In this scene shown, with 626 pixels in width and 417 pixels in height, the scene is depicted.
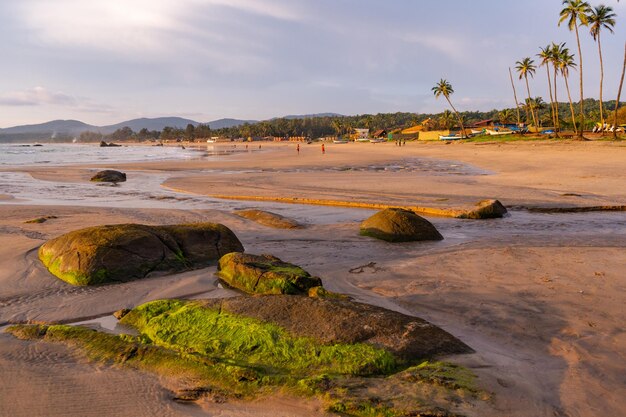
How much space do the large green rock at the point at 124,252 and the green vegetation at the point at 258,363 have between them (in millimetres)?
1955

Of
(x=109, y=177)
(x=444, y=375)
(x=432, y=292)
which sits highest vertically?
(x=109, y=177)

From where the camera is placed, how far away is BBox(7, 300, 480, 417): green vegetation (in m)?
3.72

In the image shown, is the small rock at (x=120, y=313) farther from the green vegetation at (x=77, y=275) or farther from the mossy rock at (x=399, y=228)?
the mossy rock at (x=399, y=228)

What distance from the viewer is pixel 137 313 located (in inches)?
222

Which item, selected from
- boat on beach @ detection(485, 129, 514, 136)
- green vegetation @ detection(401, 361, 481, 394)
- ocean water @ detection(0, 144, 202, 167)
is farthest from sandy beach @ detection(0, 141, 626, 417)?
boat on beach @ detection(485, 129, 514, 136)

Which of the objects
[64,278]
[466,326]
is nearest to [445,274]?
[466,326]

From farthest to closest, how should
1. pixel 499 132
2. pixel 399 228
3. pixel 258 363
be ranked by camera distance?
1. pixel 499 132
2. pixel 399 228
3. pixel 258 363

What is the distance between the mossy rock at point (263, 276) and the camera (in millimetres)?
6488

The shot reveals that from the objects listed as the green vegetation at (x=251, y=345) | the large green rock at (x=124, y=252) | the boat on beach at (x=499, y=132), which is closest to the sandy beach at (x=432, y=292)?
the large green rock at (x=124, y=252)

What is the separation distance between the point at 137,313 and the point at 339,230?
673 cm

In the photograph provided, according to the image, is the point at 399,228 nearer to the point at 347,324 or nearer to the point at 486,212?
the point at 486,212

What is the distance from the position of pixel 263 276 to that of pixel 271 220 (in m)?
6.07

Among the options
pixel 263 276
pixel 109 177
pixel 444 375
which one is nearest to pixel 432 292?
pixel 263 276

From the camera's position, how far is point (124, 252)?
756 cm
